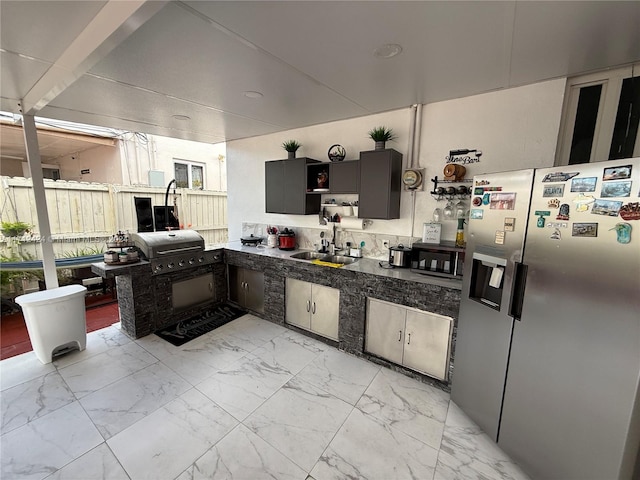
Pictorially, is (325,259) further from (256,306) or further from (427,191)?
(427,191)

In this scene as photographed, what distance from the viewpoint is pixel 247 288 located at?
3.58 metres

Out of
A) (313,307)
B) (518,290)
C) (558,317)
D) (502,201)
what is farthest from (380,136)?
(558,317)

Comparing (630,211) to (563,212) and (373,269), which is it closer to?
(563,212)

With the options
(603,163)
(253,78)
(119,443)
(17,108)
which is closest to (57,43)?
(253,78)

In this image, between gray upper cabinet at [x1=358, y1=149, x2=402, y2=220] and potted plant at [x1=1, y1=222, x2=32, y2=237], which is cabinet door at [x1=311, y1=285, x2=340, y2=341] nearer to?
gray upper cabinet at [x1=358, y1=149, x2=402, y2=220]

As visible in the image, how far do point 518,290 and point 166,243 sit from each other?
133 inches

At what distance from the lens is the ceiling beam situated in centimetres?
120

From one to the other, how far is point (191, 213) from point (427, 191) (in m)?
4.77

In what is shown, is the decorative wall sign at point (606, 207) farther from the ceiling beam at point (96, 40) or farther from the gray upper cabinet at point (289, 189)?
the gray upper cabinet at point (289, 189)

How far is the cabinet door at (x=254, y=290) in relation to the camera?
3426 mm

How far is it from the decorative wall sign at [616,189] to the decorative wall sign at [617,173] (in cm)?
3

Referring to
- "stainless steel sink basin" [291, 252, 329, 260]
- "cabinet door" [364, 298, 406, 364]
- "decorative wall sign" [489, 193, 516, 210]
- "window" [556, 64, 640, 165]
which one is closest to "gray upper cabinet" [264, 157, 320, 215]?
"stainless steel sink basin" [291, 252, 329, 260]

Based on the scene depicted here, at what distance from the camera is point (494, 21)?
1.37 metres

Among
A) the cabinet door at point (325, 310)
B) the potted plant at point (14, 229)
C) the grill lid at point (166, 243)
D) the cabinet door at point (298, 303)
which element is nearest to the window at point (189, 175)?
the potted plant at point (14, 229)
